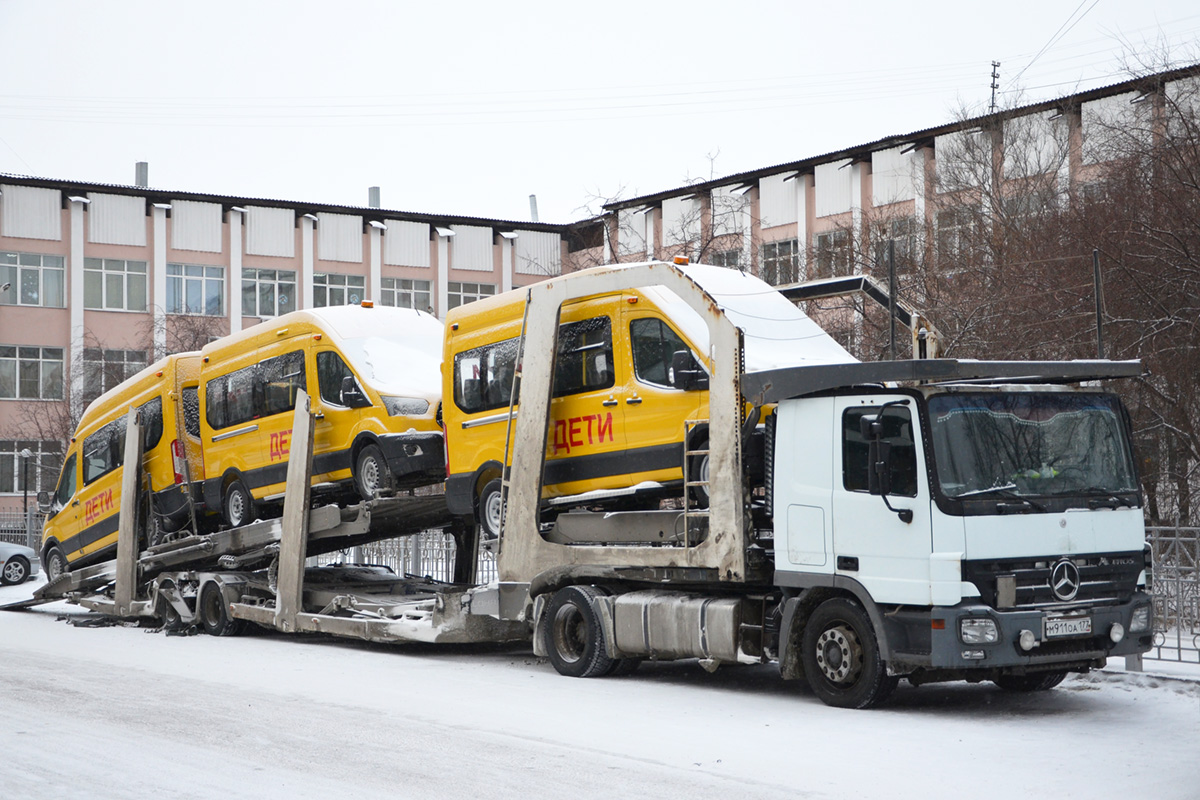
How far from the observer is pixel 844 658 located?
10477mm

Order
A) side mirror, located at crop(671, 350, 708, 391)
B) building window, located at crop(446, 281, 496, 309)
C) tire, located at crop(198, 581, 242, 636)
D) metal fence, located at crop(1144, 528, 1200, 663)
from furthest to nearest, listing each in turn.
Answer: building window, located at crop(446, 281, 496, 309)
tire, located at crop(198, 581, 242, 636)
metal fence, located at crop(1144, 528, 1200, 663)
side mirror, located at crop(671, 350, 708, 391)

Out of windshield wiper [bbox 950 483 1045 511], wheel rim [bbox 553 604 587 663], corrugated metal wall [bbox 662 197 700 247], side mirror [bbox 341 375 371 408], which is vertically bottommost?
wheel rim [bbox 553 604 587 663]

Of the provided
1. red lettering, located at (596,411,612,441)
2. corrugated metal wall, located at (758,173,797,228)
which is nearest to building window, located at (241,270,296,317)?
corrugated metal wall, located at (758,173,797,228)

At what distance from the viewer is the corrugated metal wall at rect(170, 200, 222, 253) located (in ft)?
176

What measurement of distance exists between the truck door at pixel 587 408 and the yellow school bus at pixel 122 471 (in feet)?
23.1

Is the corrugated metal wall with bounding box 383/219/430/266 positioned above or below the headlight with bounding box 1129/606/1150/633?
above

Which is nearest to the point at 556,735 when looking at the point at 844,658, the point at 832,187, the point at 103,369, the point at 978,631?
the point at 844,658

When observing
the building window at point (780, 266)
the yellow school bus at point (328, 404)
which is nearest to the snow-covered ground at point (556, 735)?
the yellow school bus at point (328, 404)

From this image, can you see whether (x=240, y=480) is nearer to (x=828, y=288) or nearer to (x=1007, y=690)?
(x=828, y=288)

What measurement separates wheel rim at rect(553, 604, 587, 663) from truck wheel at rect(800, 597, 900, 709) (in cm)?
275

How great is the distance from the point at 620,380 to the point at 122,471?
374 inches

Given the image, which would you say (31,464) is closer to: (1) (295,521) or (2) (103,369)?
(2) (103,369)

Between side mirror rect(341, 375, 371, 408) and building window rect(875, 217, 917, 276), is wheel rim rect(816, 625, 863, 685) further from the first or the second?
building window rect(875, 217, 917, 276)

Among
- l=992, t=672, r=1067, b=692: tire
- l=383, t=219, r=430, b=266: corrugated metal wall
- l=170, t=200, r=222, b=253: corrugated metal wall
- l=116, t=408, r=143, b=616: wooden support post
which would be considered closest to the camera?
l=992, t=672, r=1067, b=692: tire
